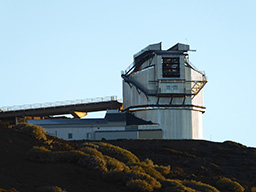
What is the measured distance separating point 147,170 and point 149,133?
114 feet

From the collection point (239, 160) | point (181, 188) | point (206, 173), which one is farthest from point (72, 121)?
point (181, 188)

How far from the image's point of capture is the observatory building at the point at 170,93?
6141cm

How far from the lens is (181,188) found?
20.2 metres

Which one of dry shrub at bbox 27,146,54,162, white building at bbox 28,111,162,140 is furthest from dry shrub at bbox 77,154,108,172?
white building at bbox 28,111,162,140

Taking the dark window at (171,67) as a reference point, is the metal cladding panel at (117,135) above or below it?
below

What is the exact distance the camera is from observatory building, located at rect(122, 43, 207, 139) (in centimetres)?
6141

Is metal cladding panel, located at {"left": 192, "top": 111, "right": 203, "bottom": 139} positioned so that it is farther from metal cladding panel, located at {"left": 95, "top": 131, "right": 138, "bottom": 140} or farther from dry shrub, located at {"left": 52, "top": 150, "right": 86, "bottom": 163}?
dry shrub, located at {"left": 52, "top": 150, "right": 86, "bottom": 163}

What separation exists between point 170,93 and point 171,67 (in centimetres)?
397

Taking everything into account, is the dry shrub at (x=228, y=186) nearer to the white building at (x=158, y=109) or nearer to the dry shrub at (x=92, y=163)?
the dry shrub at (x=92, y=163)

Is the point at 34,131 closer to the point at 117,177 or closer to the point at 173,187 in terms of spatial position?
the point at 117,177

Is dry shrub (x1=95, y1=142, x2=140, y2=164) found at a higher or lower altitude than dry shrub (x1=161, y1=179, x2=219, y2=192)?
higher

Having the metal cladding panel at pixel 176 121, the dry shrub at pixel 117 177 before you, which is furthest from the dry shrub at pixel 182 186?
the metal cladding panel at pixel 176 121

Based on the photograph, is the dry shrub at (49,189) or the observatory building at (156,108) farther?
the observatory building at (156,108)

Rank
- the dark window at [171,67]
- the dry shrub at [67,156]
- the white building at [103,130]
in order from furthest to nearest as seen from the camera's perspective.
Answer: the dark window at [171,67] < the white building at [103,130] < the dry shrub at [67,156]
